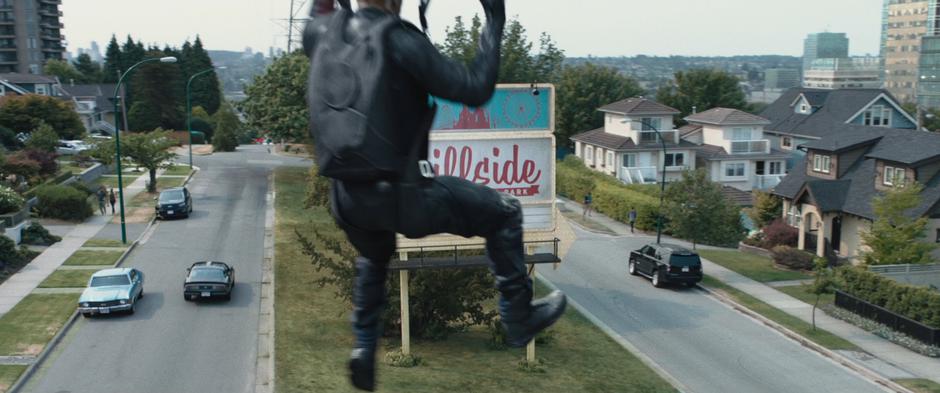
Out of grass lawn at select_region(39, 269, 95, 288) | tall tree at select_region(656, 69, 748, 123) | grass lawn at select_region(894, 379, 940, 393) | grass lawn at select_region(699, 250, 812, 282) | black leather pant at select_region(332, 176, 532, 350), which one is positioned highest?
tall tree at select_region(656, 69, 748, 123)

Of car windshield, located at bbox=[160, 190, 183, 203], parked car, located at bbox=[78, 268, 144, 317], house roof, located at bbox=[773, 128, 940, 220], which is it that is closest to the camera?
parked car, located at bbox=[78, 268, 144, 317]

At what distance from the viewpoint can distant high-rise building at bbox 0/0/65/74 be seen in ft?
453

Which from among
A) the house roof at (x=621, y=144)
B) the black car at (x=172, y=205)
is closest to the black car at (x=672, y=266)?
the black car at (x=172, y=205)

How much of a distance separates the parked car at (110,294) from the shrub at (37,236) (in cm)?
1373

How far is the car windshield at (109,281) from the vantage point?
120ft

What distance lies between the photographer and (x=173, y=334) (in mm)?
33469

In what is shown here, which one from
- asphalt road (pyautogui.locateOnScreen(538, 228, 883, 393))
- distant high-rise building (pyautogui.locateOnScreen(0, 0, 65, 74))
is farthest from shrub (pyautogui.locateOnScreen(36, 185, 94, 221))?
distant high-rise building (pyautogui.locateOnScreen(0, 0, 65, 74))

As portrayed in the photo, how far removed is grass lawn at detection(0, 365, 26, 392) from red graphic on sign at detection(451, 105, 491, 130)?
1634 centimetres

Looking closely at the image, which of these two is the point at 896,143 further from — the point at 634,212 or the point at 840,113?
the point at 840,113

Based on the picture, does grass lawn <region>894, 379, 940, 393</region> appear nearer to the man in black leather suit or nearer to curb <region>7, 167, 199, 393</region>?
curb <region>7, 167, 199, 393</region>

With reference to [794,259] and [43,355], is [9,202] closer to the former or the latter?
[43,355]

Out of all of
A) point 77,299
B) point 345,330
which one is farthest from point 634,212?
point 77,299

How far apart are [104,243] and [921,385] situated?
40.5m

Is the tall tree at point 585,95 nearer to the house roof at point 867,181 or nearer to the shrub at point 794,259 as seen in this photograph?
the house roof at point 867,181
